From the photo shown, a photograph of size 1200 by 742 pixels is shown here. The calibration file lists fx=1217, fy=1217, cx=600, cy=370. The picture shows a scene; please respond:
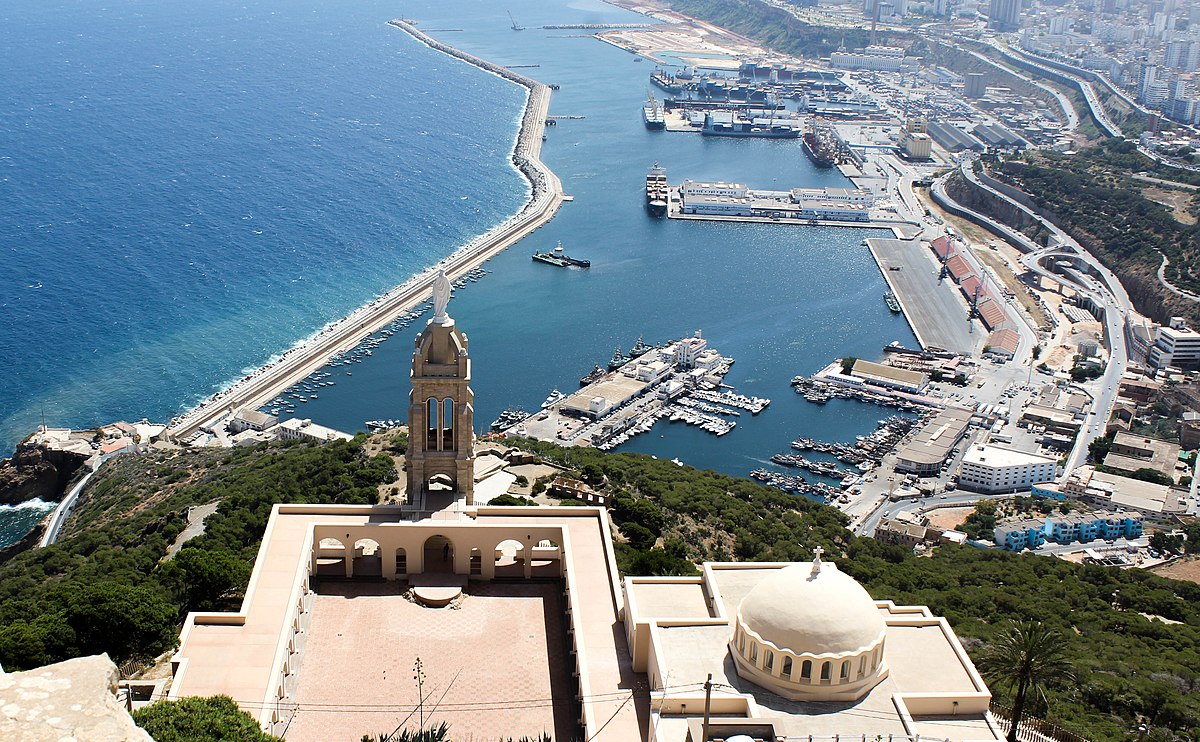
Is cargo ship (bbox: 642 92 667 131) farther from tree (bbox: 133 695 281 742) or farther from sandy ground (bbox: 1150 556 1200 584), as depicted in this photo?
tree (bbox: 133 695 281 742)

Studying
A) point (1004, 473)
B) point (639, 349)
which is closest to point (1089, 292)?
point (1004, 473)

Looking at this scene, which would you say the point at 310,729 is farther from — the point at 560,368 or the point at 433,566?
the point at 560,368

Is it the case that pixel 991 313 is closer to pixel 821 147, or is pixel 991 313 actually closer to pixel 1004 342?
pixel 1004 342

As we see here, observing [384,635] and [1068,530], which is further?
[1068,530]

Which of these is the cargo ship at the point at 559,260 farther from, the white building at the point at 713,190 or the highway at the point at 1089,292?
the highway at the point at 1089,292

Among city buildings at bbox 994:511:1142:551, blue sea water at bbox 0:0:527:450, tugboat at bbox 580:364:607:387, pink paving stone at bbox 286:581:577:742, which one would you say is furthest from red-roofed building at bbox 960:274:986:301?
pink paving stone at bbox 286:581:577:742

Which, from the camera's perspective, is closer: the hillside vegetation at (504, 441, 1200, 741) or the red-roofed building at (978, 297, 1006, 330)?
the hillside vegetation at (504, 441, 1200, 741)

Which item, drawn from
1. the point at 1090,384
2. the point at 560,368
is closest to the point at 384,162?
the point at 560,368
